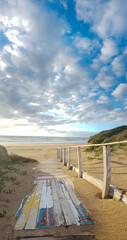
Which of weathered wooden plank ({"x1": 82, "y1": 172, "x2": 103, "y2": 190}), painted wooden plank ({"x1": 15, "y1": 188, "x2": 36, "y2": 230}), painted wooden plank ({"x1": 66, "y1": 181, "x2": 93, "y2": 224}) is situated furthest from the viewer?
weathered wooden plank ({"x1": 82, "y1": 172, "x2": 103, "y2": 190})

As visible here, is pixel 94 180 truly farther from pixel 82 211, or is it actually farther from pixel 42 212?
pixel 42 212

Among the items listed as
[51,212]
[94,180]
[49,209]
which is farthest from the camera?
[94,180]

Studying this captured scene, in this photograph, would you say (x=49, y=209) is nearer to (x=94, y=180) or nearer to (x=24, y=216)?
(x=24, y=216)

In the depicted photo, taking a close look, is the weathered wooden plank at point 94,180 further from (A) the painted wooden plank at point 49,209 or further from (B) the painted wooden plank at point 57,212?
(A) the painted wooden plank at point 49,209

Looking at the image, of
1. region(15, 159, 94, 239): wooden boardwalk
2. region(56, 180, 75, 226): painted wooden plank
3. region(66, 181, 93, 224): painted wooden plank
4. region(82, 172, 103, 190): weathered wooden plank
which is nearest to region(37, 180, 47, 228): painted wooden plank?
region(15, 159, 94, 239): wooden boardwalk

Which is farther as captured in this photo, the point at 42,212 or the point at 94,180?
the point at 94,180

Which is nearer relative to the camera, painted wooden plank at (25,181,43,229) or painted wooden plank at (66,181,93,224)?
painted wooden plank at (25,181,43,229)

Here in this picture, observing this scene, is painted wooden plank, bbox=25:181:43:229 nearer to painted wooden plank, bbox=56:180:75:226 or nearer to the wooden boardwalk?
the wooden boardwalk

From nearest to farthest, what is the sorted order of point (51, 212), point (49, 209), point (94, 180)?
1. point (51, 212)
2. point (49, 209)
3. point (94, 180)

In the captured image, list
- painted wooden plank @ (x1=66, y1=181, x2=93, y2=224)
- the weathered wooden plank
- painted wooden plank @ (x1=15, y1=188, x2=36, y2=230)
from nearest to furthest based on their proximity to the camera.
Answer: painted wooden plank @ (x1=15, y1=188, x2=36, y2=230) < painted wooden plank @ (x1=66, y1=181, x2=93, y2=224) < the weathered wooden plank

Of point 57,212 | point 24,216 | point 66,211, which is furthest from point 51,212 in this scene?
point 24,216

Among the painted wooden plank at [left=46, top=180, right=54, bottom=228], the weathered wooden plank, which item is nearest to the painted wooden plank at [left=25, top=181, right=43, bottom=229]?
the painted wooden plank at [left=46, top=180, right=54, bottom=228]

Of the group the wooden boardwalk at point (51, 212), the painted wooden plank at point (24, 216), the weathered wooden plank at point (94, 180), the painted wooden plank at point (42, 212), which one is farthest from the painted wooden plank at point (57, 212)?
the weathered wooden plank at point (94, 180)

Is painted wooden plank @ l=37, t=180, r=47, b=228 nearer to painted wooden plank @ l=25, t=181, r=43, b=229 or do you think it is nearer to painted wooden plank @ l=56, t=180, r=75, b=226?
painted wooden plank @ l=25, t=181, r=43, b=229
